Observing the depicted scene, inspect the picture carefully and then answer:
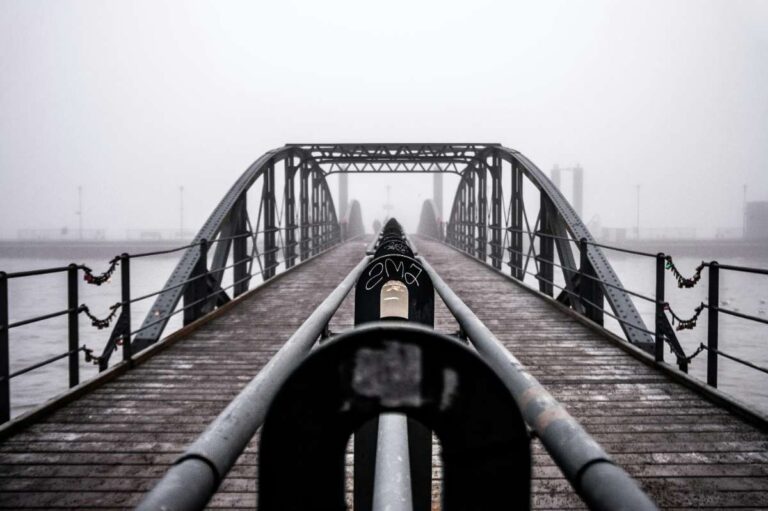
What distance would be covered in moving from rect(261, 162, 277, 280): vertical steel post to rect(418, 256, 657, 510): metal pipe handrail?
49.1ft

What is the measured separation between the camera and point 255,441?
14.5ft

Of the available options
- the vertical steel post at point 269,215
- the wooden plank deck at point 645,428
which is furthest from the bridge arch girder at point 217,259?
the wooden plank deck at point 645,428

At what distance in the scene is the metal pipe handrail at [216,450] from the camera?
91 centimetres

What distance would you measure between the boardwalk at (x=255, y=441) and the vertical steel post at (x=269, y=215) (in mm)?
8183

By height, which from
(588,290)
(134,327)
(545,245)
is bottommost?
(134,327)

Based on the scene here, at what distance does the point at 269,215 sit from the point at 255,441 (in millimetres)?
13783

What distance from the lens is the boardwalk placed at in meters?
3.73

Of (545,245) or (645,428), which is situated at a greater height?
(545,245)

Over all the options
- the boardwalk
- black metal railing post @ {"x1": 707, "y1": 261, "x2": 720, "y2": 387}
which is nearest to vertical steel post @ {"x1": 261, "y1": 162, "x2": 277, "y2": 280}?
the boardwalk

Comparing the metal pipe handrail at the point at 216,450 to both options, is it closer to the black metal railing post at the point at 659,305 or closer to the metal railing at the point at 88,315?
the metal railing at the point at 88,315

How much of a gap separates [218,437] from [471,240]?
23.7 meters

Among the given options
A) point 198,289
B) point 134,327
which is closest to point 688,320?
point 198,289

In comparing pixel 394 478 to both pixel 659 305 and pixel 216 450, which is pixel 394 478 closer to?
pixel 216 450

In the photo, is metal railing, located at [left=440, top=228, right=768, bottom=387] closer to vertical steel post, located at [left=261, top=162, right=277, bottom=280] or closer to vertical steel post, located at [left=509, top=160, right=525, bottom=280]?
vertical steel post, located at [left=509, top=160, right=525, bottom=280]
